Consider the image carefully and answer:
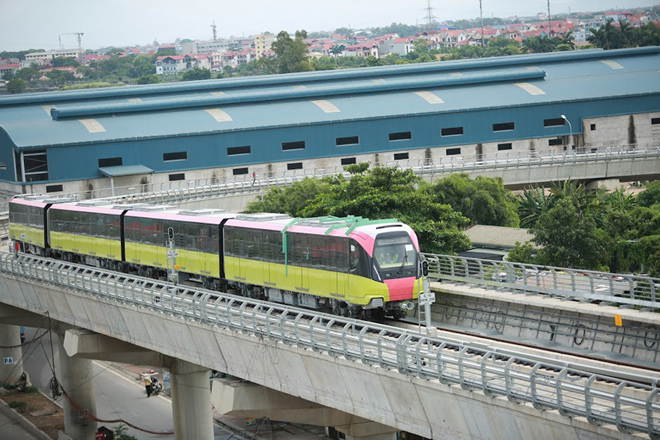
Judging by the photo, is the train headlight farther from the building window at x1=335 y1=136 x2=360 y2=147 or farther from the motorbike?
the building window at x1=335 y1=136 x2=360 y2=147

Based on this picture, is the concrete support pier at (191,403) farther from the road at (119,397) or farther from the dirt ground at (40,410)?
the dirt ground at (40,410)

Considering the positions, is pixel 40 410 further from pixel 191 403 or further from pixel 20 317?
pixel 191 403

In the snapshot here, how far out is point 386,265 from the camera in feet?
106

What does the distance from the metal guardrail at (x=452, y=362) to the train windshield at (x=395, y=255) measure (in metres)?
2.22

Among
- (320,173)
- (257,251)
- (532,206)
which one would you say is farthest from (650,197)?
(257,251)

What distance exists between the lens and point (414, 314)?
35969 mm

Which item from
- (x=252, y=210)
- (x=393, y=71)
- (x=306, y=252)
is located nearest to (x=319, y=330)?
(x=306, y=252)

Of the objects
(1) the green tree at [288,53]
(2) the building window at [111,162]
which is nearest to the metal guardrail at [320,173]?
(2) the building window at [111,162]

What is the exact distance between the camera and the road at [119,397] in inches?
2211

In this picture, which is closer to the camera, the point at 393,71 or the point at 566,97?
the point at 566,97

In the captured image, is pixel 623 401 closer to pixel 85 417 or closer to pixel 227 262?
pixel 227 262

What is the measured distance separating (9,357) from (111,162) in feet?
65.2

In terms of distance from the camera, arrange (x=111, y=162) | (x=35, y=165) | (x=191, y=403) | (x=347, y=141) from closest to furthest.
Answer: (x=191, y=403) → (x=35, y=165) → (x=111, y=162) → (x=347, y=141)

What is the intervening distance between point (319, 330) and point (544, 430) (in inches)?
331
